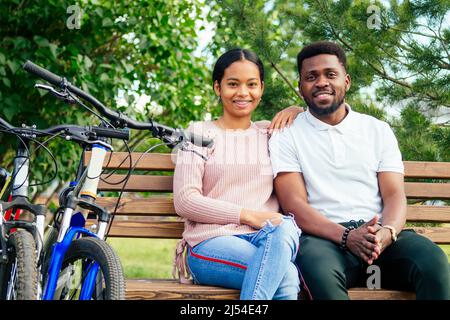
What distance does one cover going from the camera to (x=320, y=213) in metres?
3.25

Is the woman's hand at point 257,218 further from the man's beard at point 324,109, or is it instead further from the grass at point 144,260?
the grass at point 144,260

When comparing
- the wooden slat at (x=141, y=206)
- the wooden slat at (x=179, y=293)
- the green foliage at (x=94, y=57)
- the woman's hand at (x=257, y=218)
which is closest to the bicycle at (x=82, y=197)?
the wooden slat at (x=179, y=293)

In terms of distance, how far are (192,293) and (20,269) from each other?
0.71 metres

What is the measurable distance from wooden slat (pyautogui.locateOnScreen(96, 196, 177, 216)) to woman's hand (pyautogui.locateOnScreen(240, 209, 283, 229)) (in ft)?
2.27

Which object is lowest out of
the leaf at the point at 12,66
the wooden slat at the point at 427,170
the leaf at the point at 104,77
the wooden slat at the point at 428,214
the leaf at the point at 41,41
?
the wooden slat at the point at 428,214

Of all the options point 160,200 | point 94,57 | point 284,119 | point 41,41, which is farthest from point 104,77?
point 284,119

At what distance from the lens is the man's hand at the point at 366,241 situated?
3.04 m

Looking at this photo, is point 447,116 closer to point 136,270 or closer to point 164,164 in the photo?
point 164,164

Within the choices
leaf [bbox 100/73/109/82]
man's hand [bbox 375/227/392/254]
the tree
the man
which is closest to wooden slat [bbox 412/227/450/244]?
the man

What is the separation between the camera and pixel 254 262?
9.34 feet

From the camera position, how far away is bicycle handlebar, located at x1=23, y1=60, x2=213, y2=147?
104 inches

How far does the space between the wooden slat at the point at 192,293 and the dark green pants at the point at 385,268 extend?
9 centimetres
